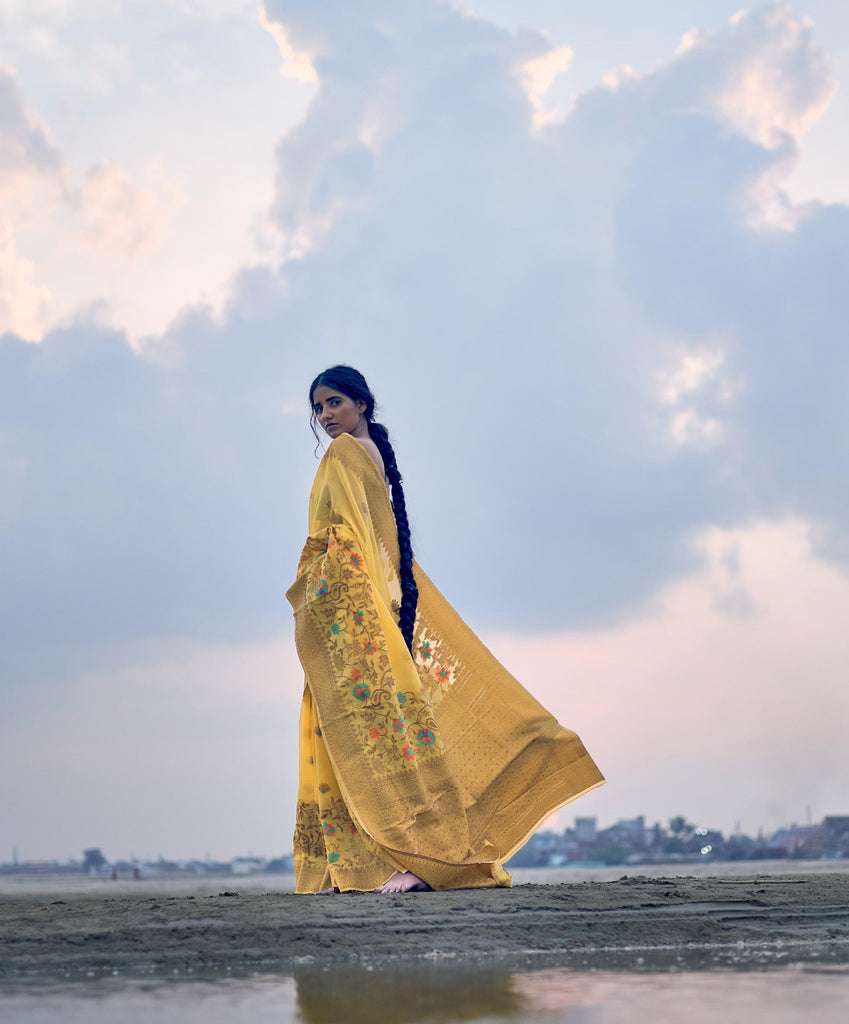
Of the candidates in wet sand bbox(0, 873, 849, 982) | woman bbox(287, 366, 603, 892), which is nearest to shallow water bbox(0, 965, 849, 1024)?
wet sand bbox(0, 873, 849, 982)

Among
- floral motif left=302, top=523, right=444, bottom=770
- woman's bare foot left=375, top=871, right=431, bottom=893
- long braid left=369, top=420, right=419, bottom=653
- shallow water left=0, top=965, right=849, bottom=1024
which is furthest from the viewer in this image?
long braid left=369, top=420, right=419, bottom=653

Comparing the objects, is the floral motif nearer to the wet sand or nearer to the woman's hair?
the woman's hair

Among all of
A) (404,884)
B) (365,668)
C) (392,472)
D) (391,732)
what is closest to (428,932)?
(404,884)

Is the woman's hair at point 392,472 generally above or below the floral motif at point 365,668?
above

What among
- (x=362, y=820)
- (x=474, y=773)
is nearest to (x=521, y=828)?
(x=474, y=773)

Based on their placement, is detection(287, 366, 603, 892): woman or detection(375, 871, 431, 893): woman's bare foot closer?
detection(375, 871, 431, 893): woman's bare foot

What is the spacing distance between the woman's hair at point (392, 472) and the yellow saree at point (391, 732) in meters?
0.06

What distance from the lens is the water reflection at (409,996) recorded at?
9.20ft

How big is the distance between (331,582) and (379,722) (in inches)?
28.3

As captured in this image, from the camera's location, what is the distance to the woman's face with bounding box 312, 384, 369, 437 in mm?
6488

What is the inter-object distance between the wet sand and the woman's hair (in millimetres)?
1598

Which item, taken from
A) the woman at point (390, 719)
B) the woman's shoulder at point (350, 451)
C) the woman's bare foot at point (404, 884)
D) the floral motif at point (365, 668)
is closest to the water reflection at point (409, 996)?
the woman's bare foot at point (404, 884)

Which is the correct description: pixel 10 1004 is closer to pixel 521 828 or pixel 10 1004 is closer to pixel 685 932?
pixel 685 932

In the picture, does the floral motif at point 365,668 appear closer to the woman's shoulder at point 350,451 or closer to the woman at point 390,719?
the woman at point 390,719
